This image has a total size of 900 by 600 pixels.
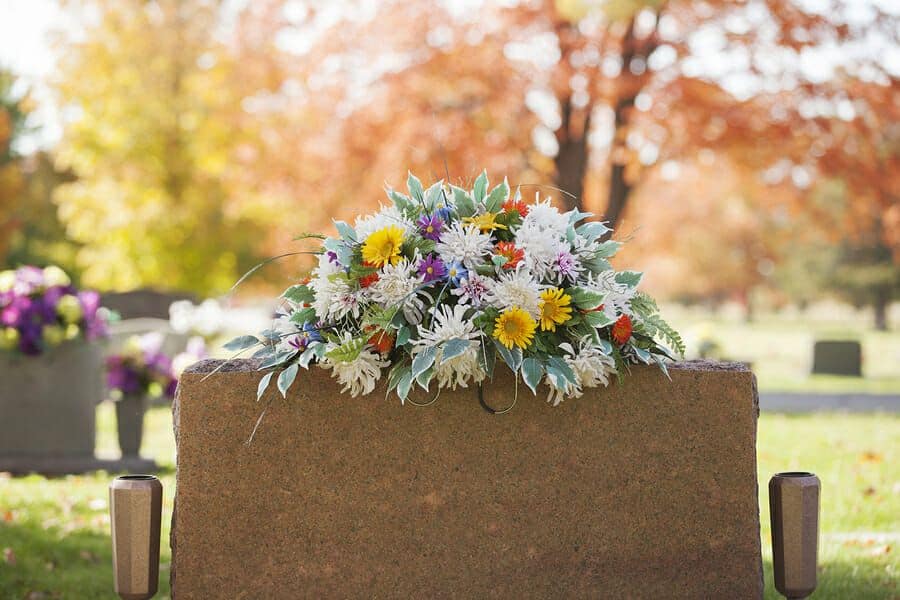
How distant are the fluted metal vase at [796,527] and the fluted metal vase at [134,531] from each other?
2007mm

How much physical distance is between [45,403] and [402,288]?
6.05m

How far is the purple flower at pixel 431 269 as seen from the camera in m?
3.30

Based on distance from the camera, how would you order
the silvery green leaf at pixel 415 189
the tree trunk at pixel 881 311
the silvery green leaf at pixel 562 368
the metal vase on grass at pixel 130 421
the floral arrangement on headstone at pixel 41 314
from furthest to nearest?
1. the tree trunk at pixel 881 311
2. the metal vase on grass at pixel 130 421
3. the floral arrangement on headstone at pixel 41 314
4. the silvery green leaf at pixel 415 189
5. the silvery green leaf at pixel 562 368

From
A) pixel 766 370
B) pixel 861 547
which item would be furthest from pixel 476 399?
pixel 766 370

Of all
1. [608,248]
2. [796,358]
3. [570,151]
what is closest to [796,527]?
[608,248]

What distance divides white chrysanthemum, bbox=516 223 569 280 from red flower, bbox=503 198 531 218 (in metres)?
0.13

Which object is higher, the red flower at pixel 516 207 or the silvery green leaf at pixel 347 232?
the red flower at pixel 516 207

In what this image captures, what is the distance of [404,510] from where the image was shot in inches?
135

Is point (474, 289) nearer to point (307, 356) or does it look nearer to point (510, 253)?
point (510, 253)

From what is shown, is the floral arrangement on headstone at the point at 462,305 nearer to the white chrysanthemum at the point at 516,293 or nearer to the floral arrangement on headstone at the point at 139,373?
the white chrysanthemum at the point at 516,293

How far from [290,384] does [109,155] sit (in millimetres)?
21207

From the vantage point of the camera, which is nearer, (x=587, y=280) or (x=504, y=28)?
(x=587, y=280)

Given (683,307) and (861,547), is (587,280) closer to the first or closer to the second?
(861,547)

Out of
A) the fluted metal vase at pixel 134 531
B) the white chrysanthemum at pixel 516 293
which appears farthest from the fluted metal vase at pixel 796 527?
the fluted metal vase at pixel 134 531
